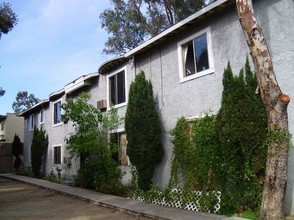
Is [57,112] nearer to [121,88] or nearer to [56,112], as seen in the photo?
[56,112]

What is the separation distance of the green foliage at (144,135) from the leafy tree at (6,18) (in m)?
9.16

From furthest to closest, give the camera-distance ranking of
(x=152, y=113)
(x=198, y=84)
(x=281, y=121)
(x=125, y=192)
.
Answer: (x=125, y=192), (x=152, y=113), (x=198, y=84), (x=281, y=121)

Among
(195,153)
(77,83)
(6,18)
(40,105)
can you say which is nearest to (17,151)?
(40,105)

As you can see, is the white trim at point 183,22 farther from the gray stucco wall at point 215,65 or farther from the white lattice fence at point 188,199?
the white lattice fence at point 188,199

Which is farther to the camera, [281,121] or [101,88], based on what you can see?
[101,88]

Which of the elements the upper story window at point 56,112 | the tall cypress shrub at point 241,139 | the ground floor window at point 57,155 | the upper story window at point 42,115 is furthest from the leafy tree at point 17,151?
the tall cypress shrub at point 241,139

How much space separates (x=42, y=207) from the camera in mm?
11328

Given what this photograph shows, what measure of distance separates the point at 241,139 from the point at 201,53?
3.75 metres

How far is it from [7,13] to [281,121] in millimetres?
15431

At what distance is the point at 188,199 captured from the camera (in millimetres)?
9727

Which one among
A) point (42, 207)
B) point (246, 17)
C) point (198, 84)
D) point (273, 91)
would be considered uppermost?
point (246, 17)

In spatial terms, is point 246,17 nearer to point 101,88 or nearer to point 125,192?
point 125,192

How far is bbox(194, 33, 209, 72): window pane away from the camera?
10.9m

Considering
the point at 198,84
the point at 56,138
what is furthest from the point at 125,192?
the point at 56,138
